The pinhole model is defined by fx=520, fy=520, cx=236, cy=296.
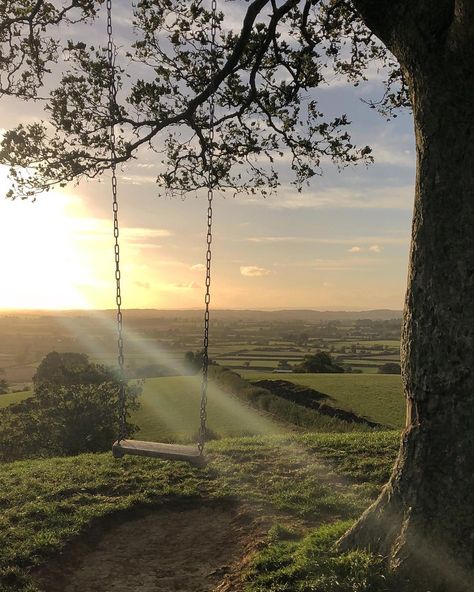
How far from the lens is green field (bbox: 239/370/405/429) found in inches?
1373

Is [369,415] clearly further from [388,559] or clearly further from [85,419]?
[388,559]

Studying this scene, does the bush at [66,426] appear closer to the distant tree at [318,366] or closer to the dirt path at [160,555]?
the dirt path at [160,555]

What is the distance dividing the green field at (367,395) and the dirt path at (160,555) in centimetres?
2502

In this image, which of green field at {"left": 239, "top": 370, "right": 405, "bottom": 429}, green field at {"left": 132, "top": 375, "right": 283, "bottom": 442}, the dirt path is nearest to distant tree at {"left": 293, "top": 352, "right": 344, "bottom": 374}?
green field at {"left": 239, "top": 370, "right": 405, "bottom": 429}

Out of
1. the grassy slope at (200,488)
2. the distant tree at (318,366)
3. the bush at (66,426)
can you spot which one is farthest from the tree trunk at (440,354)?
the distant tree at (318,366)

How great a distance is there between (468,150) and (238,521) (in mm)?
6097

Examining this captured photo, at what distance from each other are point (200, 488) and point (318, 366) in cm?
6118

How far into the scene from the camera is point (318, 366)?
227ft

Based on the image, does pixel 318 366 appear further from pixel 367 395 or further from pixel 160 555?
pixel 160 555

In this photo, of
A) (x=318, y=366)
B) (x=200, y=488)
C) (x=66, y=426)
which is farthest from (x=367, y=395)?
(x=200, y=488)

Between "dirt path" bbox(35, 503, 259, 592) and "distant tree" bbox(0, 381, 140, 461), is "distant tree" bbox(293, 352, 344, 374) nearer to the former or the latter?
"distant tree" bbox(0, 381, 140, 461)

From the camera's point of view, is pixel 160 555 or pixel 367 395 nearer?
pixel 160 555

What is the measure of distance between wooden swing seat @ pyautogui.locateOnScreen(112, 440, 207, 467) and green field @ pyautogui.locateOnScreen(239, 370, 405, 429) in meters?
25.8

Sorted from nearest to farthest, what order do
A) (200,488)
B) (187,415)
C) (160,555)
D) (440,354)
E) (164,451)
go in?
(440,354) < (160,555) < (164,451) < (200,488) < (187,415)
